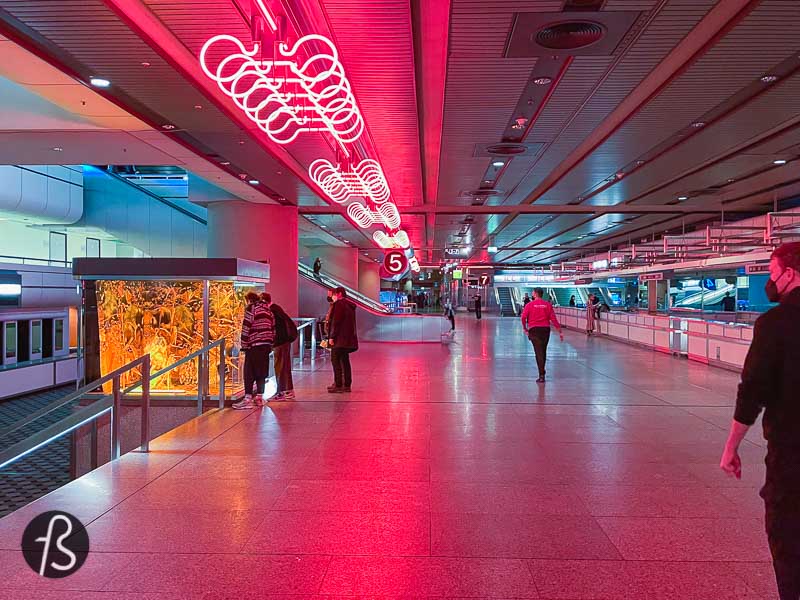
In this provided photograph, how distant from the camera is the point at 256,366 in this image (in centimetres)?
861

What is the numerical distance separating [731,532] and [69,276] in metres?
18.4

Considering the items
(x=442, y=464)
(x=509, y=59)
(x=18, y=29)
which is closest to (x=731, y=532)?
(x=442, y=464)

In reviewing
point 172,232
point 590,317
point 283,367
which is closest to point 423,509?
point 283,367

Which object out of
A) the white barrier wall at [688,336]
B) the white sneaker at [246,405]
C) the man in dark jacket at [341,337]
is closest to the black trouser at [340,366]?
the man in dark jacket at [341,337]

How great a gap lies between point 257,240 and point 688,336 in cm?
1087

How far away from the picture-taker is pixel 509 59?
272 inches

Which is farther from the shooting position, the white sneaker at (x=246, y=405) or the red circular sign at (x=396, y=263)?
the red circular sign at (x=396, y=263)

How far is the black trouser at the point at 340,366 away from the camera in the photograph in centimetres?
975

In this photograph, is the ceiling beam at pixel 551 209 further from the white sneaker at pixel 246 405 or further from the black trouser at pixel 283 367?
the white sneaker at pixel 246 405

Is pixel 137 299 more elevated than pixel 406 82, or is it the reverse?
pixel 406 82

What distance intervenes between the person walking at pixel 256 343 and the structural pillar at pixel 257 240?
23.7 feet

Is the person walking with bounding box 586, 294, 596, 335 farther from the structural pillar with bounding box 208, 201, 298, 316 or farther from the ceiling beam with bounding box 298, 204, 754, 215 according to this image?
the structural pillar with bounding box 208, 201, 298, 316

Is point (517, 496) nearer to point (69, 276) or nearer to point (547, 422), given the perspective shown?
point (547, 422)

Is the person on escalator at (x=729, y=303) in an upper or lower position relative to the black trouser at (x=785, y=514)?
upper
